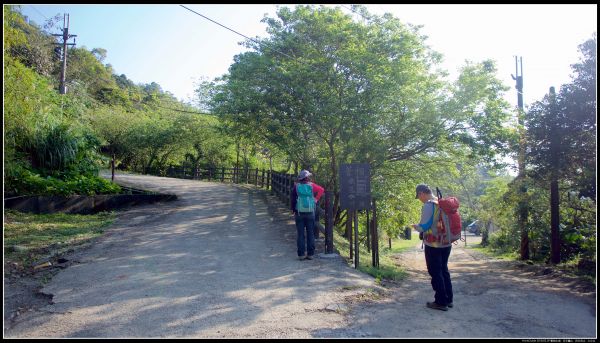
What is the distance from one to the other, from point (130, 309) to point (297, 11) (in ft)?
35.2

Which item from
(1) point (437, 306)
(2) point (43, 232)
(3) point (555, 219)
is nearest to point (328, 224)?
(1) point (437, 306)

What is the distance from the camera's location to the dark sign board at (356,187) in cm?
732

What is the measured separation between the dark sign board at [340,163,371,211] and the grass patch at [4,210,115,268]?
5.12 metres

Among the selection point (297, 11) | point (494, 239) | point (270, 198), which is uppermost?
point (297, 11)

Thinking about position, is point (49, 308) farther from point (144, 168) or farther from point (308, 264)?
point (144, 168)

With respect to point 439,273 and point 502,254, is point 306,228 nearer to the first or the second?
point 439,273

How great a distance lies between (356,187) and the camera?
7.37 m

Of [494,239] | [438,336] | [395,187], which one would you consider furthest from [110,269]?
[494,239]

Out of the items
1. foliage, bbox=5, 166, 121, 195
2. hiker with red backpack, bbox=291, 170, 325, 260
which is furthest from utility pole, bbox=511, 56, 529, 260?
foliage, bbox=5, 166, 121, 195

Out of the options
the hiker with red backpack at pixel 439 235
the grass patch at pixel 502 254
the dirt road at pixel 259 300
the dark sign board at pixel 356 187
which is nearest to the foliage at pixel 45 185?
the dirt road at pixel 259 300

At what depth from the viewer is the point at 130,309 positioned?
15.5 ft

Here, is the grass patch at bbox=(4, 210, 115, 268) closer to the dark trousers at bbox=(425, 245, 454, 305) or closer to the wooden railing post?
the wooden railing post

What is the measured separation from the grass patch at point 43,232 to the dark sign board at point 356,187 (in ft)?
16.8

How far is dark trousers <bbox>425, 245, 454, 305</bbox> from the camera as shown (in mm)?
5031
